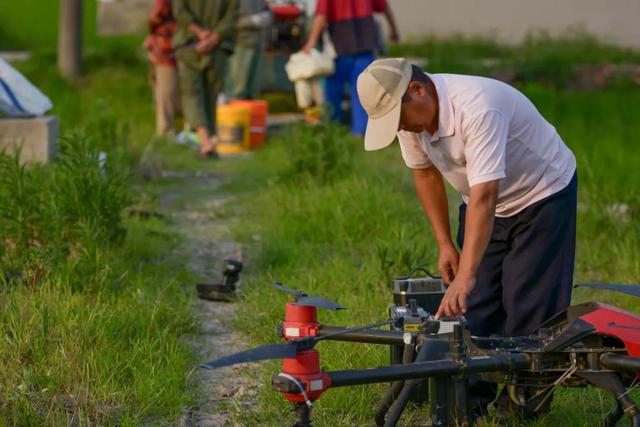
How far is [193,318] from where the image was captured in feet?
21.5

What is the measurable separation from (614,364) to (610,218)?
424 cm

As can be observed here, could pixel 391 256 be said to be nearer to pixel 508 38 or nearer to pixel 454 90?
pixel 454 90

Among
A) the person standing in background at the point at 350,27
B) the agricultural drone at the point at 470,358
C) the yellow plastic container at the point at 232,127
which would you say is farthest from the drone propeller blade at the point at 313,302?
the yellow plastic container at the point at 232,127

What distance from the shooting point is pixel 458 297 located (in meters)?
4.61

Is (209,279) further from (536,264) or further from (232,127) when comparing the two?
(232,127)

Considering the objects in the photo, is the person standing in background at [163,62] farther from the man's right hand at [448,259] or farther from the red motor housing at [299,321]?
the red motor housing at [299,321]

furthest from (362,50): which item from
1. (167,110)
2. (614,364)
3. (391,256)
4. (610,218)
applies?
(614,364)

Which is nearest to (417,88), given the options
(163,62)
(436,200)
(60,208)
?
(436,200)

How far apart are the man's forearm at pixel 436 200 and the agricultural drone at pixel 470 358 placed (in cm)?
46

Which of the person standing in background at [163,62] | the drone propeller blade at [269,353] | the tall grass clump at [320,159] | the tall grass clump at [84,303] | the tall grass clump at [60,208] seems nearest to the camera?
the drone propeller blade at [269,353]

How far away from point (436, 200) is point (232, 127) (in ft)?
24.8

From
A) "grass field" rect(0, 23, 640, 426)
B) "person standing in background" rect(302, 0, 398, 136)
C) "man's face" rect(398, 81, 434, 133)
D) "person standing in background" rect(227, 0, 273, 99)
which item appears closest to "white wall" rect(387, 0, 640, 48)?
"grass field" rect(0, 23, 640, 426)

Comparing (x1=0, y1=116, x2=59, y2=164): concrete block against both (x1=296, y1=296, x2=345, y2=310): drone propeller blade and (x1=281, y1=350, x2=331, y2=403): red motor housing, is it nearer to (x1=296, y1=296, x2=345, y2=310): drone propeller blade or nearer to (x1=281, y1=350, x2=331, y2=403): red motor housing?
(x1=296, y1=296, x2=345, y2=310): drone propeller blade

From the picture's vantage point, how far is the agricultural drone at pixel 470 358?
425 centimetres
